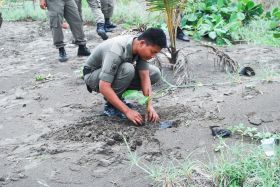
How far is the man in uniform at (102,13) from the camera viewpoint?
655cm

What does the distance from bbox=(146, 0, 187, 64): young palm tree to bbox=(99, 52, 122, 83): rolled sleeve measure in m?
1.23

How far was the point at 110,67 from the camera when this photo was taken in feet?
11.8

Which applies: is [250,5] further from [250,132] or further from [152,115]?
[250,132]

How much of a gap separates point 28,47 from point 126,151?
466cm

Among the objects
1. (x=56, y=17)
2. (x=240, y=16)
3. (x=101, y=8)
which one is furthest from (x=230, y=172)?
(x=101, y=8)

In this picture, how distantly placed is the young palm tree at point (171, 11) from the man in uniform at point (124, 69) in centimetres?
101

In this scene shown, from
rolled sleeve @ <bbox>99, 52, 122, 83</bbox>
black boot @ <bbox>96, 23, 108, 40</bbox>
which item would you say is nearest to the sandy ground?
rolled sleeve @ <bbox>99, 52, 122, 83</bbox>

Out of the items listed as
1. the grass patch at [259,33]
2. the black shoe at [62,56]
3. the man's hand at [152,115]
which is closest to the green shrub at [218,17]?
the grass patch at [259,33]

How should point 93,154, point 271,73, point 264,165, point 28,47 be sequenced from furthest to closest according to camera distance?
point 28,47 → point 271,73 → point 93,154 → point 264,165

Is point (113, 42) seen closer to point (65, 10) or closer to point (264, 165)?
point (264, 165)

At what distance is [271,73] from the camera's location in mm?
4445

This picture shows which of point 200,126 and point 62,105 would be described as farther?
point 62,105

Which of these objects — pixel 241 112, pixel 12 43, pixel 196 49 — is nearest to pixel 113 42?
pixel 241 112

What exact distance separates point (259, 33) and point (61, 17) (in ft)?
9.96
